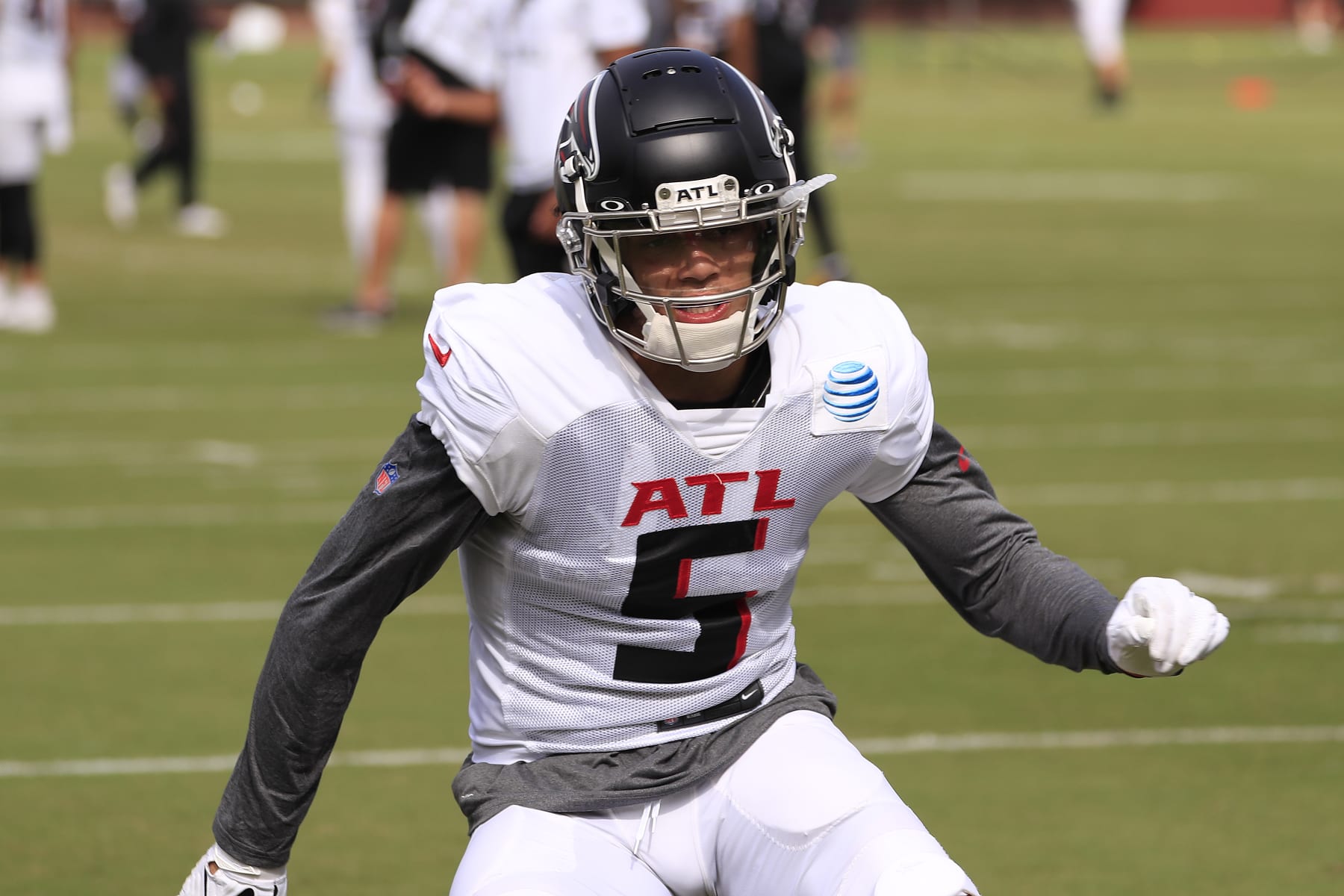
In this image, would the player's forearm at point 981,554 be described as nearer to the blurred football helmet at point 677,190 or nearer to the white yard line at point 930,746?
the blurred football helmet at point 677,190

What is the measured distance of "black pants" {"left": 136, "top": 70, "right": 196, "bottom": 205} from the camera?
15641 mm

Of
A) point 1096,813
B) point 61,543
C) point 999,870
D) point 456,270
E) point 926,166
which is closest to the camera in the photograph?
point 999,870

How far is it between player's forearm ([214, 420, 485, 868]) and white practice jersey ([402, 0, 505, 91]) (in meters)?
6.76

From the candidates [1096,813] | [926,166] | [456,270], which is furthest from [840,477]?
[926,166]

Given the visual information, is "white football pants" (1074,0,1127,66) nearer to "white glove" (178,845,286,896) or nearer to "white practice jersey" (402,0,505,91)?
"white practice jersey" (402,0,505,91)

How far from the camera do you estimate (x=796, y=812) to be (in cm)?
288

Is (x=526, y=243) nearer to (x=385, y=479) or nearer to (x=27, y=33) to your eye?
(x=27, y=33)

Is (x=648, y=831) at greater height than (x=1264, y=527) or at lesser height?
greater

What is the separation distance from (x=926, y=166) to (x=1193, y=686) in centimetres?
1530

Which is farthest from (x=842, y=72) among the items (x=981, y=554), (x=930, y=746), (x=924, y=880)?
(x=924, y=880)

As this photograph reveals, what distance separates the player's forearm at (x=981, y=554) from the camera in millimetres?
3045

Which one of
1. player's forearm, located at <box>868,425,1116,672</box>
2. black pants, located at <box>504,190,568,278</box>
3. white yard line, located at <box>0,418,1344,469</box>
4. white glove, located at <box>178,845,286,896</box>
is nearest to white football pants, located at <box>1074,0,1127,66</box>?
white yard line, located at <box>0,418,1344,469</box>

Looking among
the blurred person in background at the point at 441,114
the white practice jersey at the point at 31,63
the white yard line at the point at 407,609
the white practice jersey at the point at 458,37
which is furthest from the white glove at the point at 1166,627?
the white practice jersey at the point at 31,63

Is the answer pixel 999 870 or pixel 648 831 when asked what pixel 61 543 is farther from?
pixel 648 831
